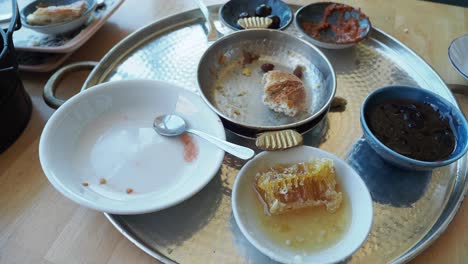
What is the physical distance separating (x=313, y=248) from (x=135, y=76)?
24.4 inches

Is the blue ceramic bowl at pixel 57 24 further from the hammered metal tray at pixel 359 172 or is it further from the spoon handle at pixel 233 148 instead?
the spoon handle at pixel 233 148

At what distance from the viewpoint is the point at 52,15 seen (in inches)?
35.5

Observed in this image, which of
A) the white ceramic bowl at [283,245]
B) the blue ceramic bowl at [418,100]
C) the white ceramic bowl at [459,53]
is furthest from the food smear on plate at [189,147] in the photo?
the white ceramic bowl at [459,53]

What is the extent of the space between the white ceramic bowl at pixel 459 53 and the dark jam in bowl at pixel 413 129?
0.32m

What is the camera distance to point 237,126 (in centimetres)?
70

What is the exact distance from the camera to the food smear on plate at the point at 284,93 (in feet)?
2.53

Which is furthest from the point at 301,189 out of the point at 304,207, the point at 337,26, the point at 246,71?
the point at 337,26

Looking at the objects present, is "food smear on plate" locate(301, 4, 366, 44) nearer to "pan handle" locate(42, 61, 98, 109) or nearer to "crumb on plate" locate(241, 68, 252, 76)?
"crumb on plate" locate(241, 68, 252, 76)

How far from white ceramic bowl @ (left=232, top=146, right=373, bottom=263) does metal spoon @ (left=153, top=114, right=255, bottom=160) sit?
27 mm

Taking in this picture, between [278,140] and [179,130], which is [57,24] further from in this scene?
[278,140]

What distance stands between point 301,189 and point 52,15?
30.8 inches

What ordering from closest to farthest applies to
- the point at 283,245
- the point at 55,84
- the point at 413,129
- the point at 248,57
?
the point at 283,245, the point at 413,129, the point at 55,84, the point at 248,57

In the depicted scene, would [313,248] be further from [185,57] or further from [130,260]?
[185,57]

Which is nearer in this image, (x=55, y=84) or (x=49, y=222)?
(x=49, y=222)
